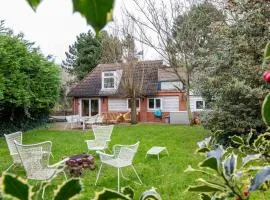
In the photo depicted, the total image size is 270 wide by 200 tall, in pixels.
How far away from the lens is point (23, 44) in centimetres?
1752

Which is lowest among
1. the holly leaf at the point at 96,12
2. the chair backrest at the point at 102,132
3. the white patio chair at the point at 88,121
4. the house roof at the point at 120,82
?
the chair backrest at the point at 102,132

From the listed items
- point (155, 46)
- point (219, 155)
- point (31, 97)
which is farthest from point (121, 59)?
point (219, 155)

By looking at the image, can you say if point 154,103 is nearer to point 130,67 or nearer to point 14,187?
point 130,67

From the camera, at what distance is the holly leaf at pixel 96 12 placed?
1.01ft

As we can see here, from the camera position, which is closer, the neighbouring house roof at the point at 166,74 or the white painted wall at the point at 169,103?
the neighbouring house roof at the point at 166,74

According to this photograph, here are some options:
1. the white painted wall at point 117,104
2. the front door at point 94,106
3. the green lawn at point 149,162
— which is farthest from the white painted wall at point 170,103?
the green lawn at point 149,162

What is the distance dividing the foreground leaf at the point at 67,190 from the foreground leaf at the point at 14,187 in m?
0.05

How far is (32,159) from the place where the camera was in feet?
24.6

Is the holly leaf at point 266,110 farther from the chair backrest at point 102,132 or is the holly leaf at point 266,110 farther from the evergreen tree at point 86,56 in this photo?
the evergreen tree at point 86,56

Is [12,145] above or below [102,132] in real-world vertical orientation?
below

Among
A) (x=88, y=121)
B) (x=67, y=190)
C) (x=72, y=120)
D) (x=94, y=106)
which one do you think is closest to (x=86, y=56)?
(x=94, y=106)

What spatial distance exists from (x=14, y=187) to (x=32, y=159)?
24.3 ft

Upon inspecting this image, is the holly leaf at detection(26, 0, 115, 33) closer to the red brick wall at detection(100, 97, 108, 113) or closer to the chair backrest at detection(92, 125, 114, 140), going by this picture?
the chair backrest at detection(92, 125, 114, 140)

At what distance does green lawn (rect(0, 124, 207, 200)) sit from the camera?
7516mm
